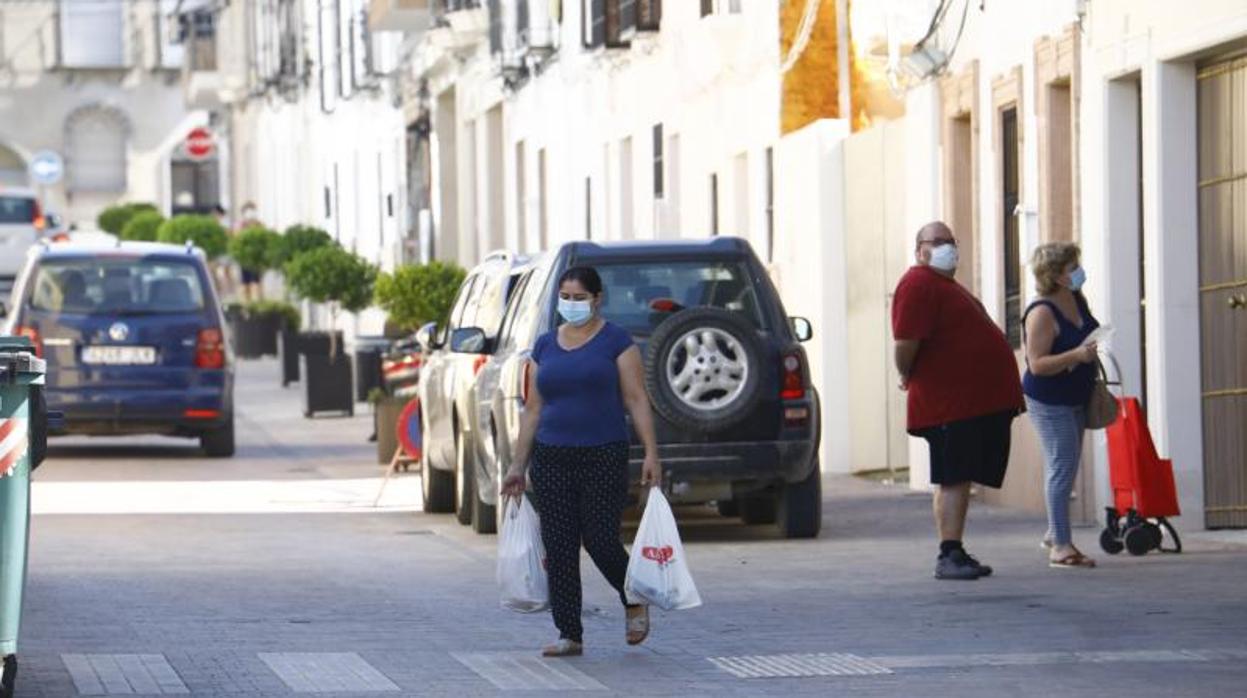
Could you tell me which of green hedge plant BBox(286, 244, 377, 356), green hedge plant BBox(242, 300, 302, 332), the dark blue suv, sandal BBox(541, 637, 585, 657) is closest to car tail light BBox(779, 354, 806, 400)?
the dark blue suv

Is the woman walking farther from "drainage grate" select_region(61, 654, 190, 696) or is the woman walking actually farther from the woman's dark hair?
"drainage grate" select_region(61, 654, 190, 696)

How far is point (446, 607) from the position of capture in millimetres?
15188

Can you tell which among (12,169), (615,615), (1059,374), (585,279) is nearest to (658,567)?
(585,279)

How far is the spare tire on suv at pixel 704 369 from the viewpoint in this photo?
58.9 ft

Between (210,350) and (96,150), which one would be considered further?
(96,150)

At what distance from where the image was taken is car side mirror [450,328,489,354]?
19656 millimetres

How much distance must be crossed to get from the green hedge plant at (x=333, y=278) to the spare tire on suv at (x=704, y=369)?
62.4ft

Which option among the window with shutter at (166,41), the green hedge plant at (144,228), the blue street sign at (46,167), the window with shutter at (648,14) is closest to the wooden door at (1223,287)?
the window with shutter at (648,14)

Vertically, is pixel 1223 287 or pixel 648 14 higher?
pixel 648 14

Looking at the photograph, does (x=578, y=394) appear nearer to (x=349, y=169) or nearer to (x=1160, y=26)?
(x=1160, y=26)

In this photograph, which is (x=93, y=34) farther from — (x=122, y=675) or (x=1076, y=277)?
(x=122, y=675)

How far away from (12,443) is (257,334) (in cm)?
4031

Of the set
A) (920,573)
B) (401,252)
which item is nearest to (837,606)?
(920,573)

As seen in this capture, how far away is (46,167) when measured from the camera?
90375 millimetres
